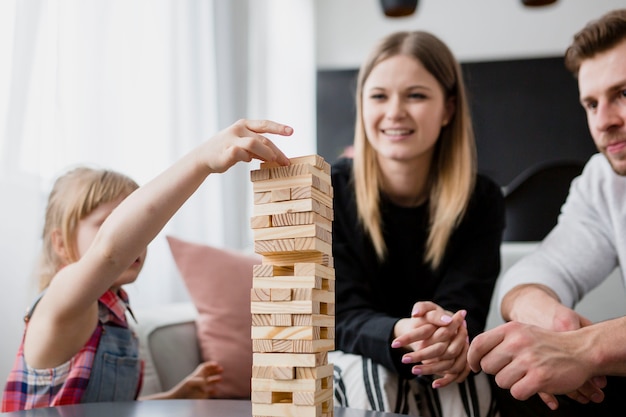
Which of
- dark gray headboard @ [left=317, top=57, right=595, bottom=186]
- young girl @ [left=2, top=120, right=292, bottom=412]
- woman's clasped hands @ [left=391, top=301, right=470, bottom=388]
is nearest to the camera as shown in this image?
young girl @ [left=2, top=120, right=292, bottom=412]

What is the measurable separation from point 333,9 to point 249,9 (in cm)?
111

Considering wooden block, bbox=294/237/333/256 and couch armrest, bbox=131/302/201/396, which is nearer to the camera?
wooden block, bbox=294/237/333/256

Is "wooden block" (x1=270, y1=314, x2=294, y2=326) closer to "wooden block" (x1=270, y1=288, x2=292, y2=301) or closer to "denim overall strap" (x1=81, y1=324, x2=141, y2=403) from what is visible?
"wooden block" (x1=270, y1=288, x2=292, y2=301)

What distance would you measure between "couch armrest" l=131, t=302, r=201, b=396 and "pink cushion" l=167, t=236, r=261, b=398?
0.04 metres

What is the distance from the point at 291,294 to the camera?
88 cm

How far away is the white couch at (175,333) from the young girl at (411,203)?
0.54m

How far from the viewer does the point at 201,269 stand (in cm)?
202

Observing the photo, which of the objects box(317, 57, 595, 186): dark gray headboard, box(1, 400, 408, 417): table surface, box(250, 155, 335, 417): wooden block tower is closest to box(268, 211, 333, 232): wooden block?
box(250, 155, 335, 417): wooden block tower

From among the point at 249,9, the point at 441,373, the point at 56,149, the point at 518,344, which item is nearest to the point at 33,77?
the point at 56,149

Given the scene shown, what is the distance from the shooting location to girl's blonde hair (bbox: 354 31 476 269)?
66.2 inches

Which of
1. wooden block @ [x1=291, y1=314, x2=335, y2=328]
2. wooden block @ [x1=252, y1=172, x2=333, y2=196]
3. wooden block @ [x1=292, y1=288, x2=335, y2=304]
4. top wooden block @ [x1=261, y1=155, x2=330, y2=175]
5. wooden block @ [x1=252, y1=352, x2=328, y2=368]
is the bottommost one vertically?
wooden block @ [x1=252, y1=352, x2=328, y2=368]

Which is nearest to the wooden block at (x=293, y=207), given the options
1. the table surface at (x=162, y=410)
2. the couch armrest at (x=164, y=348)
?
the table surface at (x=162, y=410)

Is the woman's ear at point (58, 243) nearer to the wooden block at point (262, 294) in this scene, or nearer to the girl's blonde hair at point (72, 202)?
the girl's blonde hair at point (72, 202)

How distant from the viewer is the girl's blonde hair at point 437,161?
1683 millimetres
